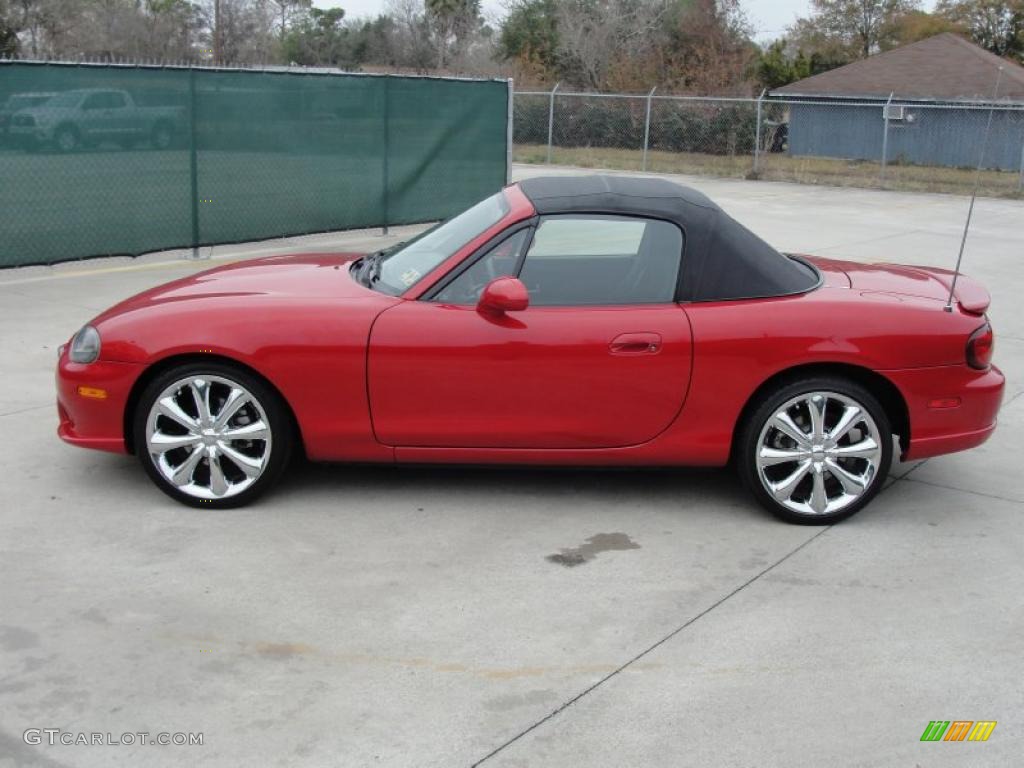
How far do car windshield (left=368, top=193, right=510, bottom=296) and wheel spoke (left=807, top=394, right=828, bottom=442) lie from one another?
5.23 ft

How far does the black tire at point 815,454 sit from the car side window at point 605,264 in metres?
0.68

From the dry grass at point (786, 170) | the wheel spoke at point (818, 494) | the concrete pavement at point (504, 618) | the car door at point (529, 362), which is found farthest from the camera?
the dry grass at point (786, 170)

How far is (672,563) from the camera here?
4.77m

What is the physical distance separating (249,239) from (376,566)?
847 centimetres

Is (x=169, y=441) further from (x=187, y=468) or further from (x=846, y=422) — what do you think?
(x=846, y=422)

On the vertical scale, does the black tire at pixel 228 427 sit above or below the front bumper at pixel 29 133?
below

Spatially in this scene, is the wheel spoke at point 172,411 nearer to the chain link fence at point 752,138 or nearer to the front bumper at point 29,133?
the front bumper at point 29,133

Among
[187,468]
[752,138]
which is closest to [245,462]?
[187,468]

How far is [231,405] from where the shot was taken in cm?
509

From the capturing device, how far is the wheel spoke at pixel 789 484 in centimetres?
515

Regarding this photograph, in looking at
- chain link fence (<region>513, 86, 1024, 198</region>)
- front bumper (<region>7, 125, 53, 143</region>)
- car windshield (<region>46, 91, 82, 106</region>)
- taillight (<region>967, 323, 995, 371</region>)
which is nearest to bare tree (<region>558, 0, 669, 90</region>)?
chain link fence (<region>513, 86, 1024, 198</region>)

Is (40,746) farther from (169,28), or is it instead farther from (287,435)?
(169,28)

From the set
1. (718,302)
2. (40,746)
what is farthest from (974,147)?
(40,746)

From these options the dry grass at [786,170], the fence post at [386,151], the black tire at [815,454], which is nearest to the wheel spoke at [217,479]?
the black tire at [815,454]
